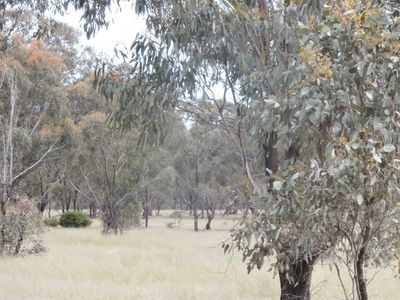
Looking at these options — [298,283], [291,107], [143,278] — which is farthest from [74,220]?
[291,107]

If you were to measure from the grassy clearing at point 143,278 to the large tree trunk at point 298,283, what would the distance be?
67 cm

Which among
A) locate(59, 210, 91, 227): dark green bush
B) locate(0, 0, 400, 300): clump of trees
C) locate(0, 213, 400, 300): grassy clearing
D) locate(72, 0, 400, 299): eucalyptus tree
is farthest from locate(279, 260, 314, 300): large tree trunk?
locate(59, 210, 91, 227): dark green bush

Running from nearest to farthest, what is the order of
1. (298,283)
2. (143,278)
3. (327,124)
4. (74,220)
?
(327,124)
(298,283)
(143,278)
(74,220)

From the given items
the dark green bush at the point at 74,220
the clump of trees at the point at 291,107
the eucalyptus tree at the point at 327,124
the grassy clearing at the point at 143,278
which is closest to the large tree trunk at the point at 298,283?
the clump of trees at the point at 291,107

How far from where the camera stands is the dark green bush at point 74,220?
92.5 feet

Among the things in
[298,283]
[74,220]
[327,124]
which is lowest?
[298,283]

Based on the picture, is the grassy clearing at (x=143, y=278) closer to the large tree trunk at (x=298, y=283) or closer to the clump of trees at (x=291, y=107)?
the large tree trunk at (x=298, y=283)

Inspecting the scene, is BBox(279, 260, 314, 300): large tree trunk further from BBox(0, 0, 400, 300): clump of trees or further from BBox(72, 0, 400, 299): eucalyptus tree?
BBox(72, 0, 400, 299): eucalyptus tree

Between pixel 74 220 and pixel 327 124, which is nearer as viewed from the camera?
pixel 327 124

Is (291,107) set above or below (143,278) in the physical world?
above

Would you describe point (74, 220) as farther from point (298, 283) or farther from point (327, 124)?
point (327, 124)

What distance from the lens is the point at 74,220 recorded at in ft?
92.6

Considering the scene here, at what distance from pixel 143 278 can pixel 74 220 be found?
18.6m

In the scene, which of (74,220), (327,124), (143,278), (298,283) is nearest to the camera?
(327,124)
